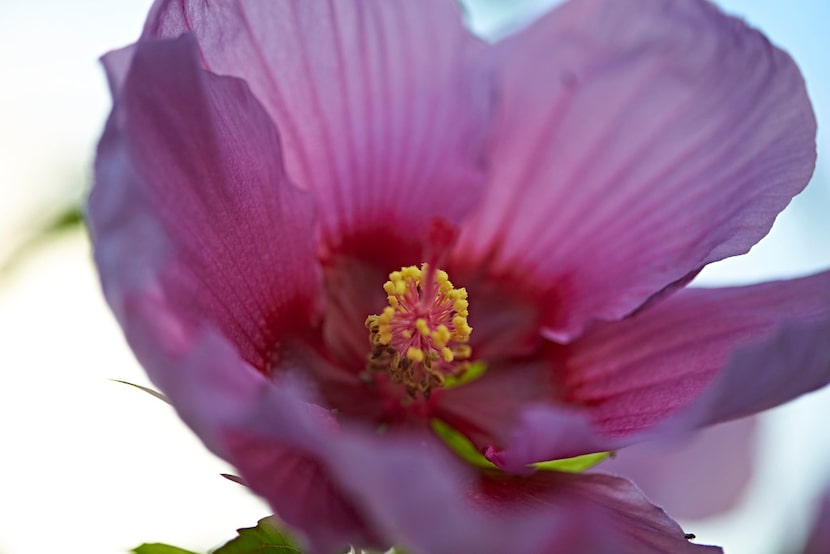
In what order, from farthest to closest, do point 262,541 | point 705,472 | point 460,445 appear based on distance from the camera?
point 705,472 < point 460,445 < point 262,541

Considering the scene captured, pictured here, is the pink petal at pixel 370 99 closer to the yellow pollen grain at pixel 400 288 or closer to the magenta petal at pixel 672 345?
the yellow pollen grain at pixel 400 288

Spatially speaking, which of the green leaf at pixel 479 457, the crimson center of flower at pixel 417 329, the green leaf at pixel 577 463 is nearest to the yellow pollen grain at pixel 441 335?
the crimson center of flower at pixel 417 329

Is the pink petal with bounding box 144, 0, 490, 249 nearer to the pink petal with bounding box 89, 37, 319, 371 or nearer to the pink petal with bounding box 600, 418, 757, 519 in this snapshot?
the pink petal with bounding box 89, 37, 319, 371

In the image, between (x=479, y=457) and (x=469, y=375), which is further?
(x=469, y=375)

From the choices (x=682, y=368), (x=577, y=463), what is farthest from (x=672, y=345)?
(x=577, y=463)

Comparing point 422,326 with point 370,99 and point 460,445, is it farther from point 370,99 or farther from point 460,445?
point 370,99

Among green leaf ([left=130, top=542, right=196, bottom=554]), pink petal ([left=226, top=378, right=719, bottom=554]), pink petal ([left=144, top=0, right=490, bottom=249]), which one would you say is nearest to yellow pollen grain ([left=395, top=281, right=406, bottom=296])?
pink petal ([left=144, top=0, right=490, bottom=249])

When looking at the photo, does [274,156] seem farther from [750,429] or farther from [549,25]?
[750,429]
